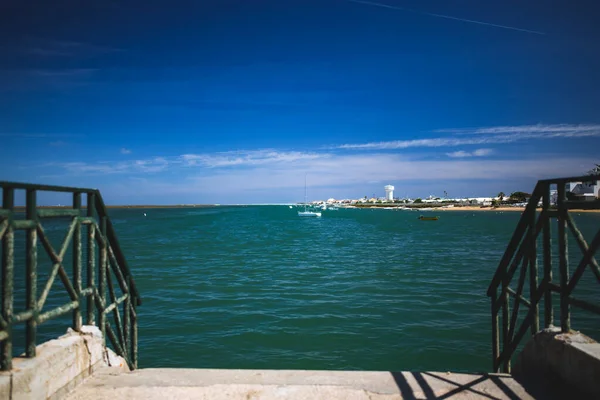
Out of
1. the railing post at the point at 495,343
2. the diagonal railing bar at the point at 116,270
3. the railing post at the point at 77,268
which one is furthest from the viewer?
the railing post at the point at 495,343

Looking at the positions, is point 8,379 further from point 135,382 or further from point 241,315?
point 241,315

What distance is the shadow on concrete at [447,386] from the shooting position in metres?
4.17

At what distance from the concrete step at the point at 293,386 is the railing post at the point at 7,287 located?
0.93 metres

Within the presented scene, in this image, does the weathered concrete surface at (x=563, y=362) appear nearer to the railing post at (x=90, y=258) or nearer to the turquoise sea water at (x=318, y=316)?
the turquoise sea water at (x=318, y=316)

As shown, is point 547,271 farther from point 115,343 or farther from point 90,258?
point 115,343

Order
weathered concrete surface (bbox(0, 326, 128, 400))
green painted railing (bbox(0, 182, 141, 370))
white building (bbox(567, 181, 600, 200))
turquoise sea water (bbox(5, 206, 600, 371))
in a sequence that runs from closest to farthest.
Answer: weathered concrete surface (bbox(0, 326, 128, 400)), green painted railing (bbox(0, 182, 141, 370)), white building (bbox(567, 181, 600, 200)), turquoise sea water (bbox(5, 206, 600, 371))

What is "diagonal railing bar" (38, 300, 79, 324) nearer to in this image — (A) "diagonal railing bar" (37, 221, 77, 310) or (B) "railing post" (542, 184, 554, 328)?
(A) "diagonal railing bar" (37, 221, 77, 310)

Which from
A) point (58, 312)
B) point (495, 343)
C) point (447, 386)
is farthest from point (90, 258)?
point (495, 343)

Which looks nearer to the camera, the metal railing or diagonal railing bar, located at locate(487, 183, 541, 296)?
the metal railing

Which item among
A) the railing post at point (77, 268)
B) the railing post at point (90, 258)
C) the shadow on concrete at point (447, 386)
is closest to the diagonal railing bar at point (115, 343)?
the railing post at point (90, 258)

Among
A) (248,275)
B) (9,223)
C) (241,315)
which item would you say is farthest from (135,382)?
(248,275)

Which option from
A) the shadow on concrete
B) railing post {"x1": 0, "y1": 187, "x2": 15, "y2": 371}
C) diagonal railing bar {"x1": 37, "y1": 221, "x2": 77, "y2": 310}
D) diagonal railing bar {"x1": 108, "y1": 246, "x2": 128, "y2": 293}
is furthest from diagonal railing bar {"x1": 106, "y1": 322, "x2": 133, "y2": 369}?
the shadow on concrete

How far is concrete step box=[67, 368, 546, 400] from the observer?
417cm

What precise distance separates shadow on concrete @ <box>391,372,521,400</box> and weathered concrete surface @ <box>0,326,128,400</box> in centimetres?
350
